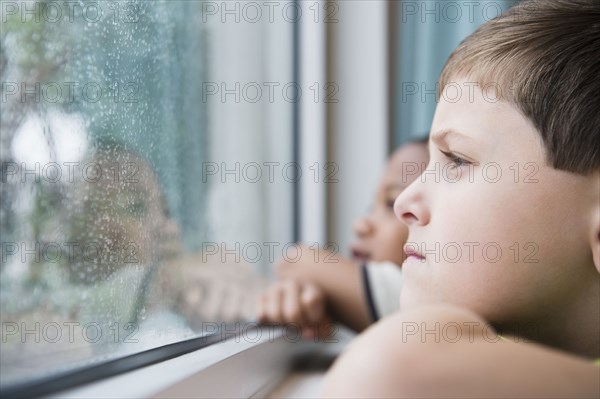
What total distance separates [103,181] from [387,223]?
64cm

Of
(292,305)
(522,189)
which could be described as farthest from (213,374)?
(292,305)

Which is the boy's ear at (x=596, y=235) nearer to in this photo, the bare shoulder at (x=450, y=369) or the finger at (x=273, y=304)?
the bare shoulder at (x=450, y=369)

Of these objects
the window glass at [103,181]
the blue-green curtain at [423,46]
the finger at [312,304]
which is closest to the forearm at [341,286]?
the finger at [312,304]

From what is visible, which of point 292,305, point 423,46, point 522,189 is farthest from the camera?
point 423,46

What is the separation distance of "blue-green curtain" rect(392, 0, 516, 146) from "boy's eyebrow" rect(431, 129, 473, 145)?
2.03 ft

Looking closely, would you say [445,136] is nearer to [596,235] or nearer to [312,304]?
[596,235]

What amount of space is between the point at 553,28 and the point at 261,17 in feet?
2.38

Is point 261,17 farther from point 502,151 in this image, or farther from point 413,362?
point 413,362

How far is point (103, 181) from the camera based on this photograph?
21.5 inches

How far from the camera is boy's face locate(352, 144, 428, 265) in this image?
1.10m

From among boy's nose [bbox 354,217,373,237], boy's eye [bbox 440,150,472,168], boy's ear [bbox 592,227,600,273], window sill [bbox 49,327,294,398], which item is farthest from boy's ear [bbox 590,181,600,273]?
boy's nose [bbox 354,217,373,237]

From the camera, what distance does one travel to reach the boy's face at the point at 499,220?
1.69 feet

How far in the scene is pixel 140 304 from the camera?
62cm

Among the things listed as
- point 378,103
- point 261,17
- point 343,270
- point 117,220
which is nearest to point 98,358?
point 117,220
